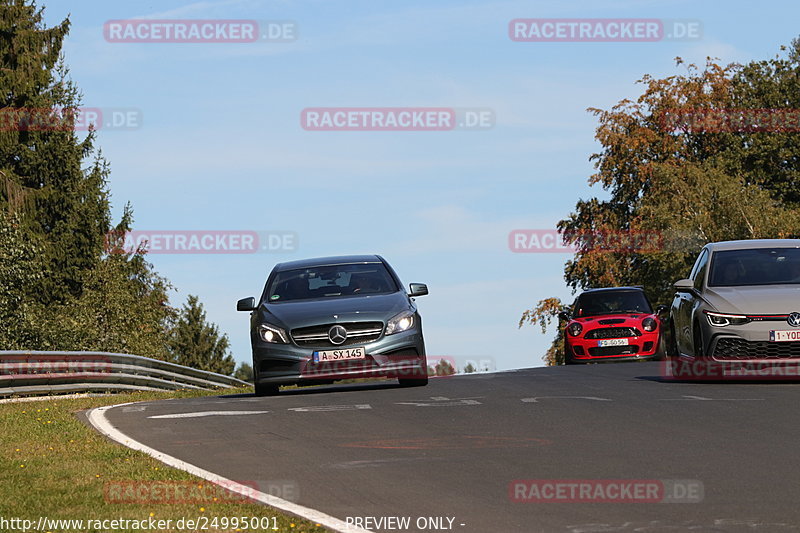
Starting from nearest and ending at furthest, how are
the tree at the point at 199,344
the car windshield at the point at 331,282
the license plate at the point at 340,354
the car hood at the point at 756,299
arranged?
the car hood at the point at 756,299 → the license plate at the point at 340,354 → the car windshield at the point at 331,282 → the tree at the point at 199,344

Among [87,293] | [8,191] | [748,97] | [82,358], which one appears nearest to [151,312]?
[87,293]

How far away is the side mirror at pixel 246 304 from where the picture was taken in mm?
17531

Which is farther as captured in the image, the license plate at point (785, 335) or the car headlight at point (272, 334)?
the car headlight at point (272, 334)


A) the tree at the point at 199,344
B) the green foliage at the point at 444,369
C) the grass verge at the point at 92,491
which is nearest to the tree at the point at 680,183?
the green foliage at the point at 444,369

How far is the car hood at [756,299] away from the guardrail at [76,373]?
11.2 meters

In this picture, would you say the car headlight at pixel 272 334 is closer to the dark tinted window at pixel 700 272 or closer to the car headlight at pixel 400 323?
the car headlight at pixel 400 323

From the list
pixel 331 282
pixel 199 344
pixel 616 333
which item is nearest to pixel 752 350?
pixel 331 282

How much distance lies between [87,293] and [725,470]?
4612 centimetres

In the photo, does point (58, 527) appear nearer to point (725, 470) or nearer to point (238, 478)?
point (238, 478)

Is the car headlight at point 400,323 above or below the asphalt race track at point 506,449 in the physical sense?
above

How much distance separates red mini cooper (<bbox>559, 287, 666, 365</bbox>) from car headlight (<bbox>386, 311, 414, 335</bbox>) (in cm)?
994

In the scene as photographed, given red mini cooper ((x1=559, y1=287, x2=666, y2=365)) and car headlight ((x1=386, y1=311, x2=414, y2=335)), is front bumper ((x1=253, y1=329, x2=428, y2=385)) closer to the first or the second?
car headlight ((x1=386, y1=311, x2=414, y2=335))

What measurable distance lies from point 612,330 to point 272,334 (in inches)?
429

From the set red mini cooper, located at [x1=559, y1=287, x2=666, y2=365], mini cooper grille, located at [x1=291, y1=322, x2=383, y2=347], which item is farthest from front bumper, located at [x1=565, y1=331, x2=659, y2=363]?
mini cooper grille, located at [x1=291, y1=322, x2=383, y2=347]
